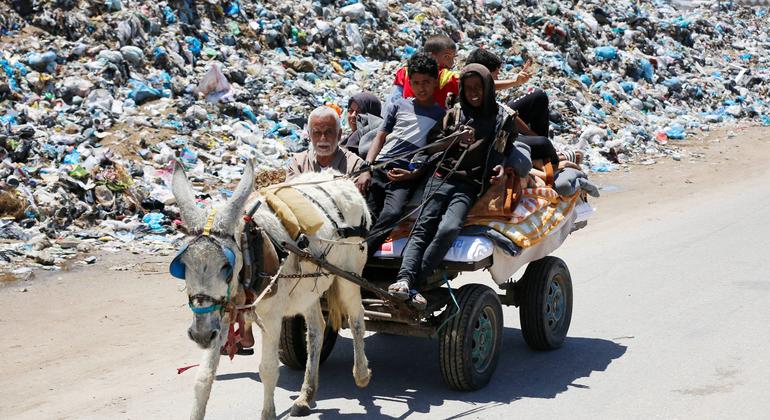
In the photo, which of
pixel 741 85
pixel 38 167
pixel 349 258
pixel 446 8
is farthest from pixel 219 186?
pixel 741 85

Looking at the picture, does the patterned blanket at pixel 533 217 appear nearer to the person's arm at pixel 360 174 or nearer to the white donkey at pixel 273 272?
the person's arm at pixel 360 174

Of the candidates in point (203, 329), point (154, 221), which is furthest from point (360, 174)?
point (154, 221)

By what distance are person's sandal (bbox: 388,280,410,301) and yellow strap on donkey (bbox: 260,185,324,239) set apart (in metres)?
0.67

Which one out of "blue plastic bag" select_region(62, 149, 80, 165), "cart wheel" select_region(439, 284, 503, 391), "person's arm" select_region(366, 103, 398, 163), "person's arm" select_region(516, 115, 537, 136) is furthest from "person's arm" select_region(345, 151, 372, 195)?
"blue plastic bag" select_region(62, 149, 80, 165)

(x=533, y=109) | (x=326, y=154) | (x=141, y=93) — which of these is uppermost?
(x=533, y=109)

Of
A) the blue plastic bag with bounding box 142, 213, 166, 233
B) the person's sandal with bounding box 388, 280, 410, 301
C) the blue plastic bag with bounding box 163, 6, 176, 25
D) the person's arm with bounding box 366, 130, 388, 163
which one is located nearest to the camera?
the person's sandal with bounding box 388, 280, 410, 301

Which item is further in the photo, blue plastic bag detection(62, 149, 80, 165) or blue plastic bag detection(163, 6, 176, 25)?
blue plastic bag detection(163, 6, 176, 25)

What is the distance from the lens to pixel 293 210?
17.6ft

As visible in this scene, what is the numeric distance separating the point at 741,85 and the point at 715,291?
16957 millimetres

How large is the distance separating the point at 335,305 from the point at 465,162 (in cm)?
136

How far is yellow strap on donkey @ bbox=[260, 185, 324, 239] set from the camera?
5285mm

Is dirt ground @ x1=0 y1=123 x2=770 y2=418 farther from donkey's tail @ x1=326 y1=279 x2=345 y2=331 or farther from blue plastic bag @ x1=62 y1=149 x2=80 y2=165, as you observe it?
blue plastic bag @ x1=62 y1=149 x2=80 y2=165

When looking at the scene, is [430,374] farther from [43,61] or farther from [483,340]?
[43,61]

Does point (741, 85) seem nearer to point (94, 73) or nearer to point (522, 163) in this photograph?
point (94, 73)
